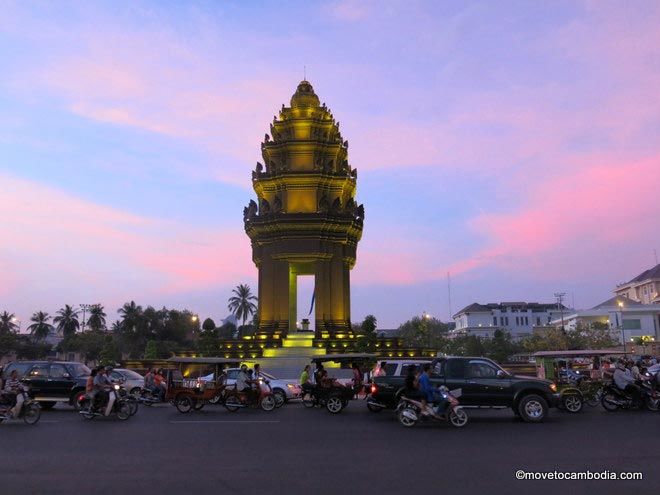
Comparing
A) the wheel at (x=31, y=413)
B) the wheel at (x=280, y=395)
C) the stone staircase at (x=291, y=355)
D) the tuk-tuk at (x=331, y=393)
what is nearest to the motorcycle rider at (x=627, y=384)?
the tuk-tuk at (x=331, y=393)

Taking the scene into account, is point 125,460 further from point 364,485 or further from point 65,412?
point 65,412

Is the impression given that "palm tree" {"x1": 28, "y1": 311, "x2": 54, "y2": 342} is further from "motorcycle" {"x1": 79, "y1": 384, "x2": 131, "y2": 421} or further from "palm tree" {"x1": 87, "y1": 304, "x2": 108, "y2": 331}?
"motorcycle" {"x1": 79, "y1": 384, "x2": 131, "y2": 421}

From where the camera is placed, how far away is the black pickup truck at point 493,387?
55.2ft

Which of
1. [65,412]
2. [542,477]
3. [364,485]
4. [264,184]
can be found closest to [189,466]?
[364,485]

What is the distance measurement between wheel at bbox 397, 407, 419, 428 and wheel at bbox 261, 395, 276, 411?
23.2ft

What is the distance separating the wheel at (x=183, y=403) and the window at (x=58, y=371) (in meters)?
4.73

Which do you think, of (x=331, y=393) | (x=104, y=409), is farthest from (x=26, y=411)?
(x=331, y=393)

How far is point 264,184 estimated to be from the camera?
4916 centimetres

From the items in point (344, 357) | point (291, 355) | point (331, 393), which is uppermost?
point (291, 355)

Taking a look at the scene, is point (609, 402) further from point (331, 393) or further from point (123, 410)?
point (123, 410)

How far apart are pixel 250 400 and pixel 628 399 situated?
12576 mm

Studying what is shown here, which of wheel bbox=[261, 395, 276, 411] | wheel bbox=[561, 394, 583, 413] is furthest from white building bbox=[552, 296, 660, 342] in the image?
wheel bbox=[261, 395, 276, 411]

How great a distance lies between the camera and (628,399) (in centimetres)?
1980

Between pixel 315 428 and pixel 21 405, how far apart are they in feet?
27.6
